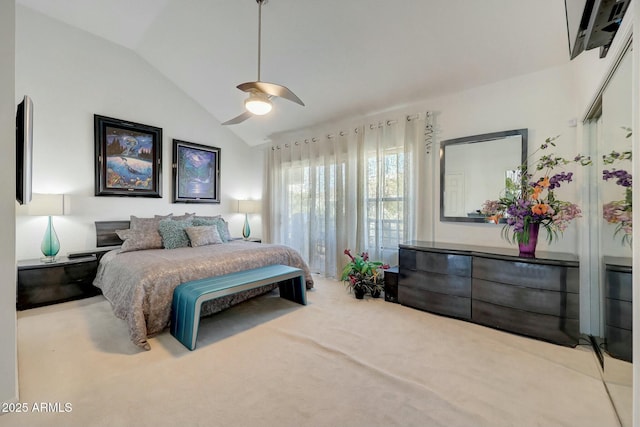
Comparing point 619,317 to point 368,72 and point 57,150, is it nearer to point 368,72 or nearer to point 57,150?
point 368,72

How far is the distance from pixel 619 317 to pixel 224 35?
4682 millimetres

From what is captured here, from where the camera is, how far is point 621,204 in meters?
1.58

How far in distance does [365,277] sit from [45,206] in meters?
4.12

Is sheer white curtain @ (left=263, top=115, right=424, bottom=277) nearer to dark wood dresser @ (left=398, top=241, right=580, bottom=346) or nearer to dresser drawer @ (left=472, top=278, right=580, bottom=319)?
dark wood dresser @ (left=398, top=241, right=580, bottom=346)

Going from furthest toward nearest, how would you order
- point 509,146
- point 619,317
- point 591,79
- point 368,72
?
1. point 368,72
2. point 509,146
3. point 591,79
4. point 619,317

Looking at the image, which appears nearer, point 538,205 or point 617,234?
point 617,234

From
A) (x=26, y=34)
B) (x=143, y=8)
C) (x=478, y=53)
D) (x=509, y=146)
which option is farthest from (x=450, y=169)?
(x=26, y=34)

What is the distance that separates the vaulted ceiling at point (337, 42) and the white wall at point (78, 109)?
26 centimetres

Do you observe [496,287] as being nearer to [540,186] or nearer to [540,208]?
[540,208]

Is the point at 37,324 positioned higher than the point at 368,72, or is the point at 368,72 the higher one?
the point at 368,72

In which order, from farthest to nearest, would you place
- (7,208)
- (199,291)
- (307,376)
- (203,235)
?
(203,235)
(199,291)
(307,376)
(7,208)

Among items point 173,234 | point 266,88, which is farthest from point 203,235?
→ point 266,88

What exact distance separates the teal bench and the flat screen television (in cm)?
130

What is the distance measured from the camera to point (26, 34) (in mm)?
3314
